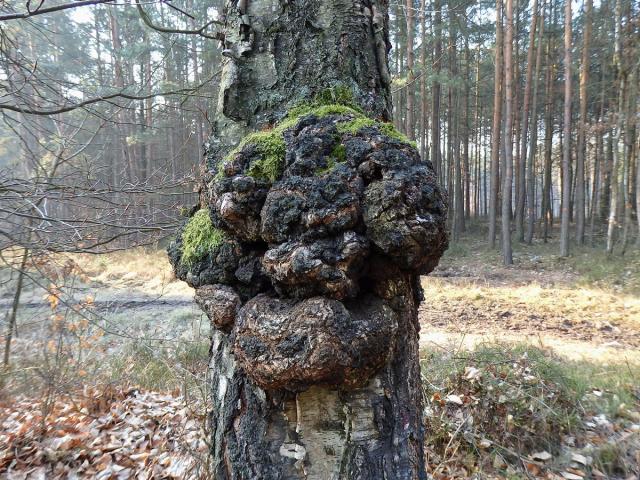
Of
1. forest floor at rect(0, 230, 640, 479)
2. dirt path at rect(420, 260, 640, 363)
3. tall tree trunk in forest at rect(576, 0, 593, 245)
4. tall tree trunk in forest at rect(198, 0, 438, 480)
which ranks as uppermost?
tall tree trunk in forest at rect(576, 0, 593, 245)

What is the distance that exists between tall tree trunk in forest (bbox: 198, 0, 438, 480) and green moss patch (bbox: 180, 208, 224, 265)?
0.29 metres

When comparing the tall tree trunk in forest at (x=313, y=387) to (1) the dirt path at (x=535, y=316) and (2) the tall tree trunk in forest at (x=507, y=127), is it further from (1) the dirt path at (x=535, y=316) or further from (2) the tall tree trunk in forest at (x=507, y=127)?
(2) the tall tree trunk in forest at (x=507, y=127)

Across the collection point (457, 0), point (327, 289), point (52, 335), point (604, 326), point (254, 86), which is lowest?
point (604, 326)

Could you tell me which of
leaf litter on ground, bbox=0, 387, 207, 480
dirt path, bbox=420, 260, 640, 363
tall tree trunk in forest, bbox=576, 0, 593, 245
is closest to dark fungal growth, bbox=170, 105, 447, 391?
leaf litter on ground, bbox=0, 387, 207, 480

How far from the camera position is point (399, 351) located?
1.46 m

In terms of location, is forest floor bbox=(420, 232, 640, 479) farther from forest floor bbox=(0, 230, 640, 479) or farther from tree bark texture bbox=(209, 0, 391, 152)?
tree bark texture bbox=(209, 0, 391, 152)

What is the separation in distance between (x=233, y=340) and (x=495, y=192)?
1836 cm

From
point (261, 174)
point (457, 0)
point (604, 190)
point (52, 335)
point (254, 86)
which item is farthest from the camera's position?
point (604, 190)

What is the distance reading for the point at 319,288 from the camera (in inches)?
51.6

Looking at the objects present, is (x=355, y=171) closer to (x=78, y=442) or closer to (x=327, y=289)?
(x=327, y=289)

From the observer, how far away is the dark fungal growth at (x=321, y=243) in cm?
125

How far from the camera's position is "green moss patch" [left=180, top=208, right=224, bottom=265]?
1.59 m

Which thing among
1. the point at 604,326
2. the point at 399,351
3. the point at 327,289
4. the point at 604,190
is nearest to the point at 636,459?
the point at 399,351

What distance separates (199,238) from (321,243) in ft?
2.00
